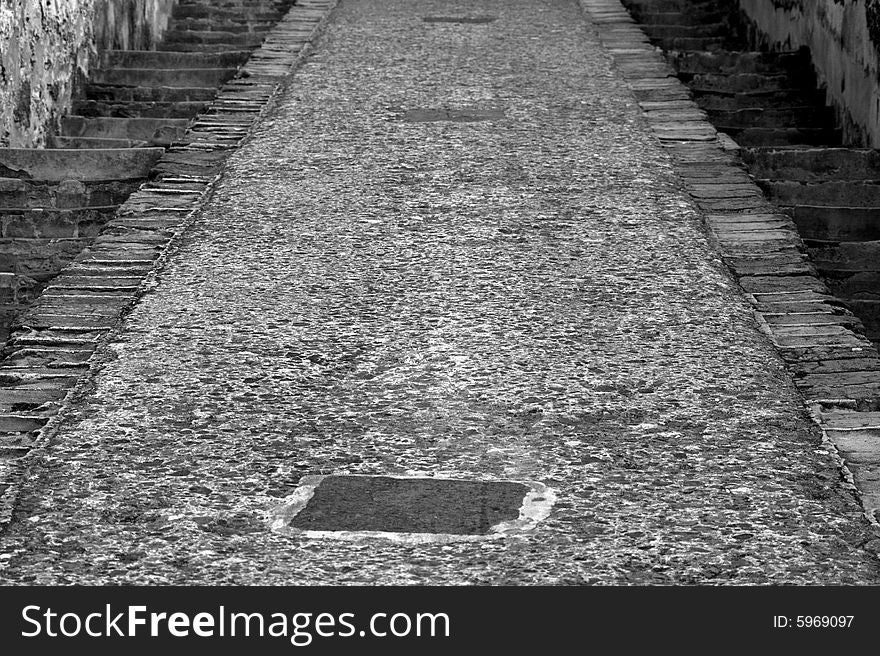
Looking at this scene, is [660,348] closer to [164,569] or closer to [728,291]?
[728,291]

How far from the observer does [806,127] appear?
7098 millimetres

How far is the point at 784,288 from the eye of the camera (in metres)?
4.52

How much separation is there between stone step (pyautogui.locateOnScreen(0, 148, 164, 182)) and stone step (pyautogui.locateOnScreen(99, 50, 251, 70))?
208 cm

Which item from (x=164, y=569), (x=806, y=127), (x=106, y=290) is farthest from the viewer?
(x=806, y=127)

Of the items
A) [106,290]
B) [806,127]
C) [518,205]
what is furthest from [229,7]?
[106,290]

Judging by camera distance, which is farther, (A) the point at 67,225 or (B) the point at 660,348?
(A) the point at 67,225

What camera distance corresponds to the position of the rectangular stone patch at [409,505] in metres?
3.05

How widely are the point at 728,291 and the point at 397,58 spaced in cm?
373

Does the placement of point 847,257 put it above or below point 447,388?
below

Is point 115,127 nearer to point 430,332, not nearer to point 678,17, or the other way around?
point 430,332

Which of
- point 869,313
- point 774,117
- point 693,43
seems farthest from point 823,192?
point 693,43

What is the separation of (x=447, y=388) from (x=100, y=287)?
1.29m

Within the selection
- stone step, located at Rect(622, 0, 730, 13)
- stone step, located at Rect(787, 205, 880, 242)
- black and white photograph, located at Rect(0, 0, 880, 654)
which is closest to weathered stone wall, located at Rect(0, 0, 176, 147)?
black and white photograph, located at Rect(0, 0, 880, 654)

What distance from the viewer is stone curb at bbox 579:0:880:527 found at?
3512mm
